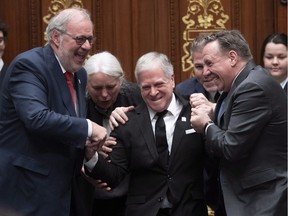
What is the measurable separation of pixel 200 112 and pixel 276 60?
4.95ft

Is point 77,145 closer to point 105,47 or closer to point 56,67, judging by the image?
point 56,67

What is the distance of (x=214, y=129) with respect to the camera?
4.38 metres

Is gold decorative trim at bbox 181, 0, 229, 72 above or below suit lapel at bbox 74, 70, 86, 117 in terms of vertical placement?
above

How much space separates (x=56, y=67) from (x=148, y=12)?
1.87 meters

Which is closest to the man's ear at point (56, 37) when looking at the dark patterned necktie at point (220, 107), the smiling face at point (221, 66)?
the smiling face at point (221, 66)

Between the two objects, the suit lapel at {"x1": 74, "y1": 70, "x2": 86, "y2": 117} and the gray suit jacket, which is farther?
the suit lapel at {"x1": 74, "y1": 70, "x2": 86, "y2": 117}

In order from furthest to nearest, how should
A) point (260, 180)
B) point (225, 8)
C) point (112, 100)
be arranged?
point (225, 8), point (112, 100), point (260, 180)

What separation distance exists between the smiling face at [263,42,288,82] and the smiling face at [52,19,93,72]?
1.69 meters

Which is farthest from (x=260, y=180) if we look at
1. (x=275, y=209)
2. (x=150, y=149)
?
(x=150, y=149)

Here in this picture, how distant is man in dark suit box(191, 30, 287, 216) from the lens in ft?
13.9

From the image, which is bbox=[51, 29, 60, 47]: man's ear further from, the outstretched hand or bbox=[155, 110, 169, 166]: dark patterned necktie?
bbox=[155, 110, 169, 166]: dark patterned necktie

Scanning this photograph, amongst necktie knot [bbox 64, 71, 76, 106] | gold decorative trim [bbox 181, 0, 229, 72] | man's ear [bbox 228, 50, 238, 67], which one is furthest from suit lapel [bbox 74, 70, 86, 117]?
gold decorative trim [bbox 181, 0, 229, 72]

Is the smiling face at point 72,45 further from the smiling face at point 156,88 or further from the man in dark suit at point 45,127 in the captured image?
the smiling face at point 156,88

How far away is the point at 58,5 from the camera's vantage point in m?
6.29
